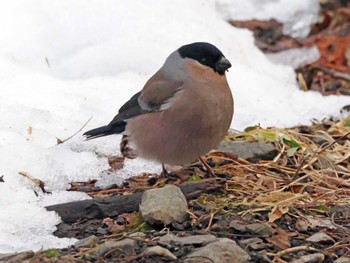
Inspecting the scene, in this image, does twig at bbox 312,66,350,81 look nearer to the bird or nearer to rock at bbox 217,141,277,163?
rock at bbox 217,141,277,163

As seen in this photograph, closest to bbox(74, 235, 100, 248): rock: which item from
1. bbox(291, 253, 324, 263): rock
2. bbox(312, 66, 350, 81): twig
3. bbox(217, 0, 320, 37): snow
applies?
bbox(291, 253, 324, 263): rock

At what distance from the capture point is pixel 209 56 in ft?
17.1

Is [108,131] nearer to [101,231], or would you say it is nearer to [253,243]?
[101,231]

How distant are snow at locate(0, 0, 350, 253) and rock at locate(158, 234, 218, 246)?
672 millimetres

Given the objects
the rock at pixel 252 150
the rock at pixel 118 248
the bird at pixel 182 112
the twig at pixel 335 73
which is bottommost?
the twig at pixel 335 73

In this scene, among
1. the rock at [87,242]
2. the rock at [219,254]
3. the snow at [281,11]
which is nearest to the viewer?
the rock at [219,254]

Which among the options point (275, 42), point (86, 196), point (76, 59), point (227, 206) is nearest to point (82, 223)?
point (86, 196)

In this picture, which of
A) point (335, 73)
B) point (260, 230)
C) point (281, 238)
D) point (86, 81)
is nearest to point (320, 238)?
point (281, 238)

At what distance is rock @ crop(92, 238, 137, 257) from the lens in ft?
13.1

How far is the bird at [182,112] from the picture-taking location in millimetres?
5008

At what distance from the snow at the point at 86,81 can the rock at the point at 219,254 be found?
905 mm

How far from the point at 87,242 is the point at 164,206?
435 mm

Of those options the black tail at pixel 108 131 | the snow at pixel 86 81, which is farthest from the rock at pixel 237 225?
the black tail at pixel 108 131

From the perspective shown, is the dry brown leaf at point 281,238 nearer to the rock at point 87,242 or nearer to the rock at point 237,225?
the rock at point 237,225
